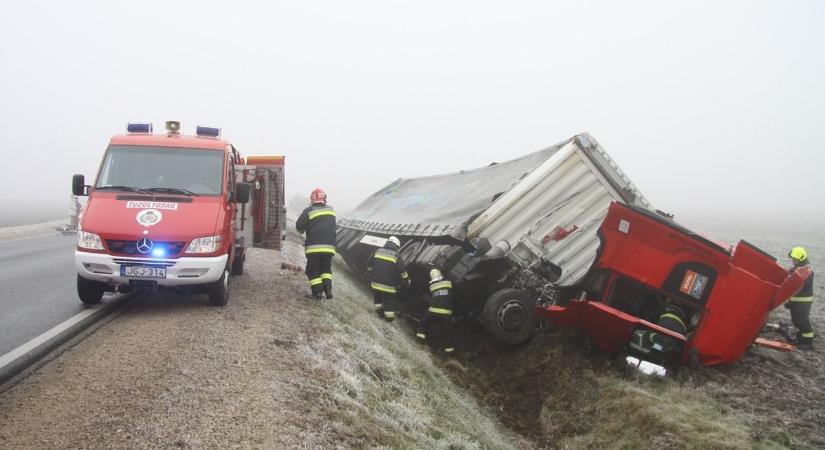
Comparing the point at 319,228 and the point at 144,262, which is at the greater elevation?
the point at 319,228

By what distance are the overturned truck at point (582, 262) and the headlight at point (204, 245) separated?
3.07 metres

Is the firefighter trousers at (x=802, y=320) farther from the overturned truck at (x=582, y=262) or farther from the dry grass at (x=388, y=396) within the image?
the dry grass at (x=388, y=396)

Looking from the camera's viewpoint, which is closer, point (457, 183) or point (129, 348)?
point (129, 348)

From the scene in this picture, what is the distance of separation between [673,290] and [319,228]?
172 inches

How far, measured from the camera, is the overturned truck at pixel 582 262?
18.8 ft

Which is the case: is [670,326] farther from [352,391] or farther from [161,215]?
[161,215]

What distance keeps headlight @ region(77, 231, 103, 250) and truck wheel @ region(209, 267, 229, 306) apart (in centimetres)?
120

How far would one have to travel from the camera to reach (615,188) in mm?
8211

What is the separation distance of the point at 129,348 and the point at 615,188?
658 centimetres

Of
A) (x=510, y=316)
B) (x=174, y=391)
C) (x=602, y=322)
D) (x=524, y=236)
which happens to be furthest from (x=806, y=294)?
(x=174, y=391)

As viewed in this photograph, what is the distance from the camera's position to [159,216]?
5930mm

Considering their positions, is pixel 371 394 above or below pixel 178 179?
below

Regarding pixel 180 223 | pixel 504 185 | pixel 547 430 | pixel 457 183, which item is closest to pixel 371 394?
pixel 547 430

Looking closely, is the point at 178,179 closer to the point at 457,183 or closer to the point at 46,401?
the point at 46,401
